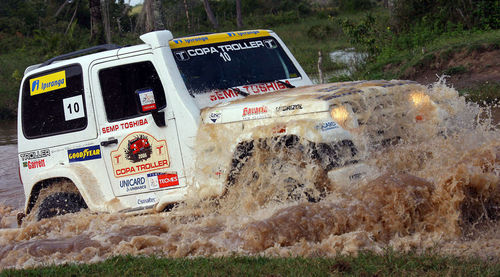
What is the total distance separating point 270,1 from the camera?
56500 millimetres

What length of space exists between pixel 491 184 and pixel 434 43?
1335 centimetres

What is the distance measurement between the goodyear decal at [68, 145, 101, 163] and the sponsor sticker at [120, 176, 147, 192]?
43 cm

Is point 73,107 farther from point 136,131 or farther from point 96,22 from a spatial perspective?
point 96,22

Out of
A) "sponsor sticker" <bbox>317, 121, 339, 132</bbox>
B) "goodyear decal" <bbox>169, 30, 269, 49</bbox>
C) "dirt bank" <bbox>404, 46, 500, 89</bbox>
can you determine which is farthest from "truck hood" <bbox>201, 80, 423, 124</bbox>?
"dirt bank" <bbox>404, 46, 500, 89</bbox>

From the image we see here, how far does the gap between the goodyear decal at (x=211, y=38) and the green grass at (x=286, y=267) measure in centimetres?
262

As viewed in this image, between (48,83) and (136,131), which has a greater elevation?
(48,83)

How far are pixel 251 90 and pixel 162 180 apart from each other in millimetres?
1410

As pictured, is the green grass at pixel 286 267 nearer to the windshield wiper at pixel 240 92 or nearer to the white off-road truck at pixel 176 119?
the white off-road truck at pixel 176 119

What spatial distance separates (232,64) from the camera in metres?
7.50

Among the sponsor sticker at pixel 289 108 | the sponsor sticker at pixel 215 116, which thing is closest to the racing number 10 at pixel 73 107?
the sponsor sticker at pixel 215 116

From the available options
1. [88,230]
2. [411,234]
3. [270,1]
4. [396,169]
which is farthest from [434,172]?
[270,1]

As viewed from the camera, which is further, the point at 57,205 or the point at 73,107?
the point at 57,205

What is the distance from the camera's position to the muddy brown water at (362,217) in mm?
5617

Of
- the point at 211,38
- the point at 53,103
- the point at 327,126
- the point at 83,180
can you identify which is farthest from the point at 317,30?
the point at 327,126
